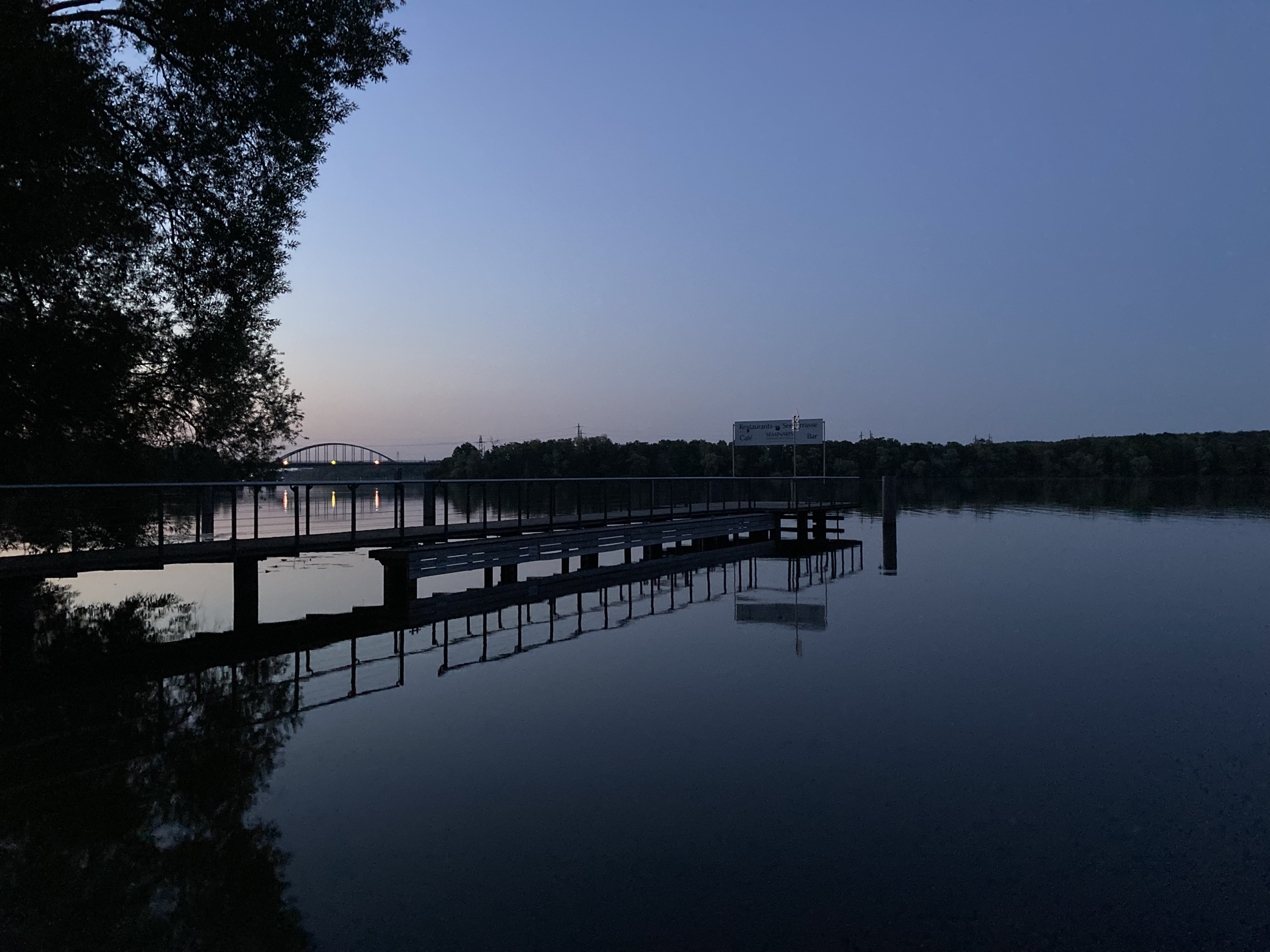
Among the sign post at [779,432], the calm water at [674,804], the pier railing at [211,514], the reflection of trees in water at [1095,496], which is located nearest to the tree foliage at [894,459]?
the reflection of trees in water at [1095,496]

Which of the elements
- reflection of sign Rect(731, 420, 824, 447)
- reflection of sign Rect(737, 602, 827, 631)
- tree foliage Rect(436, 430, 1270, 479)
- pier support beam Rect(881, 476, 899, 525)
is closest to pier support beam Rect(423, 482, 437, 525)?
reflection of sign Rect(737, 602, 827, 631)

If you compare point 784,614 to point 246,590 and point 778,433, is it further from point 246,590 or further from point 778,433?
point 778,433

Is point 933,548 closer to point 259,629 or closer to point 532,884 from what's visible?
point 259,629

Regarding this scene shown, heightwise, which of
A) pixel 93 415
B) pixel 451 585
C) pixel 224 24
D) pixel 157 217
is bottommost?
pixel 451 585

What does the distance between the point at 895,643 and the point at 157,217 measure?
1394cm

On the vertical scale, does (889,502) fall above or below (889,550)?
above

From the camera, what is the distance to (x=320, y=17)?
45.7 ft

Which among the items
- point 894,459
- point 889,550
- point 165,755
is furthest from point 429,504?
point 894,459

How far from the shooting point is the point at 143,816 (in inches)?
226

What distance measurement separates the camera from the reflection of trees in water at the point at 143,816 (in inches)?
171

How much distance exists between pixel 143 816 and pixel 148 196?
39.4ft

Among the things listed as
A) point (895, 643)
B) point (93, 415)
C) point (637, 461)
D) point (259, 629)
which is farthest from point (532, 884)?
point (637, 461)

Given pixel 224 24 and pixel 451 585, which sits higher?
pixel 224 24

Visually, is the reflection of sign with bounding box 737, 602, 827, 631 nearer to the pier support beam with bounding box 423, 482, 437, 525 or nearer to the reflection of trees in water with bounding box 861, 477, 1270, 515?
the pier support beam with bounding box 423, 482, 437, 525
